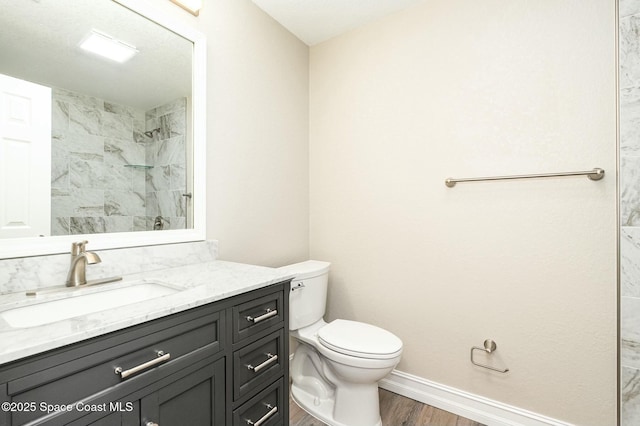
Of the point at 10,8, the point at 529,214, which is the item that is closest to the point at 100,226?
the point at 10,8

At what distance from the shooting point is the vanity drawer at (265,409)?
1.08 m

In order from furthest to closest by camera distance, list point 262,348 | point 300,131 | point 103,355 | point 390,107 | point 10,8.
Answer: point 300,131
point 390,107
point 262,348
point 10,8
point 103,355

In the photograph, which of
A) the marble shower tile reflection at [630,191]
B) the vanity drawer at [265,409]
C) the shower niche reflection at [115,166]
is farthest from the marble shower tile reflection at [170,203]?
the marble shower tile reflection at [630,191]

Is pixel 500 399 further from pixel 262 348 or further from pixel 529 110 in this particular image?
pixel 529 110

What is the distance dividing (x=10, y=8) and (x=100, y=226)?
79cm

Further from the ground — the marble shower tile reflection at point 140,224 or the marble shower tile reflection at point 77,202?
the marble shower tile reflection at point 77,202

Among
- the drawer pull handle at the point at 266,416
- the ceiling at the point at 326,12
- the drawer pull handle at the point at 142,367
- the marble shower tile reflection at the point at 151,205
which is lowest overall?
the drawer pull handle at the point at 266,416

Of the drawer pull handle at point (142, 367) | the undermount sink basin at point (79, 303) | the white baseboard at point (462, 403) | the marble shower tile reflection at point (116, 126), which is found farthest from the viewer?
the white baseboard at point (462, 403)

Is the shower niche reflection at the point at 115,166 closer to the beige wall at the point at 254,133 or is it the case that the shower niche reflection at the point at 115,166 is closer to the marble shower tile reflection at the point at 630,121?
the beige wall at the point at 254,133

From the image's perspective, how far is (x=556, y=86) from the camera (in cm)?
146

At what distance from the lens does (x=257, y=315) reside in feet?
3.72

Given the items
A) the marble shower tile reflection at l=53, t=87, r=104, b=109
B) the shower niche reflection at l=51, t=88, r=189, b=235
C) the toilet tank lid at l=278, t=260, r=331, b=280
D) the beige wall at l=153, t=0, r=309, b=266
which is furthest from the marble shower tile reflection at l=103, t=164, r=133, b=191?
the toilet tank lid at l=278, t=260, r=331, b=280

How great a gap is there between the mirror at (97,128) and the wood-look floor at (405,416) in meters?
1.11

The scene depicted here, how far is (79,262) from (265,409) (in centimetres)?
87
